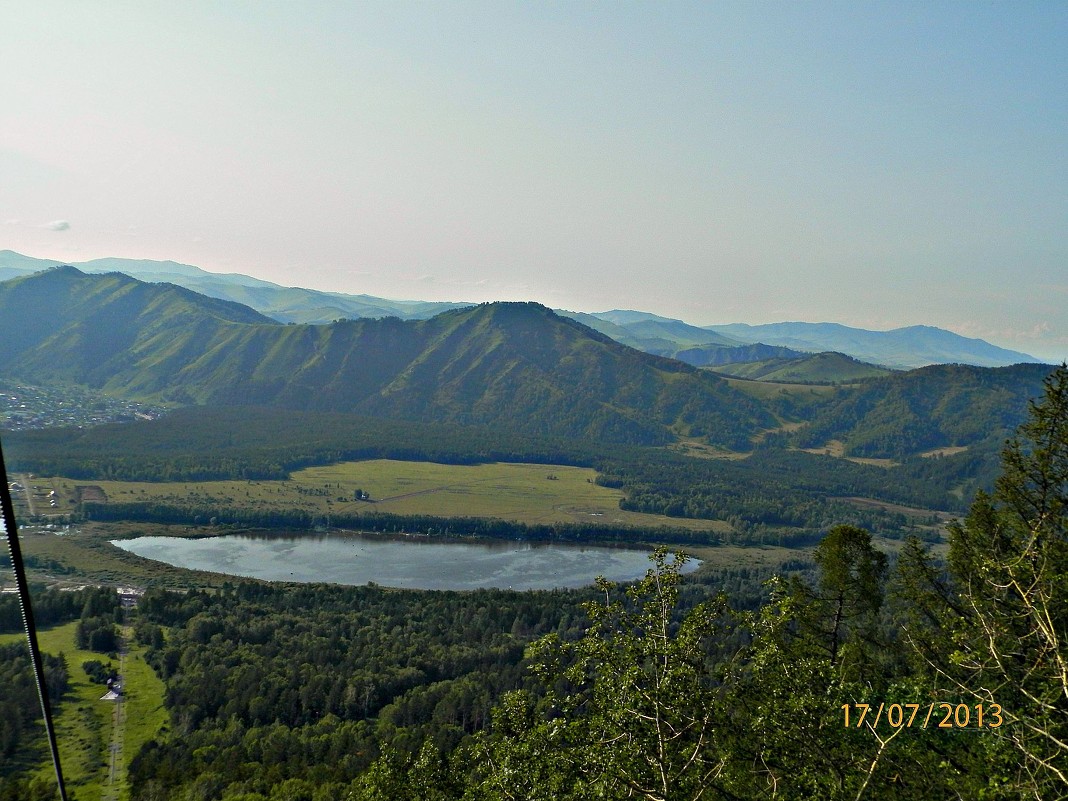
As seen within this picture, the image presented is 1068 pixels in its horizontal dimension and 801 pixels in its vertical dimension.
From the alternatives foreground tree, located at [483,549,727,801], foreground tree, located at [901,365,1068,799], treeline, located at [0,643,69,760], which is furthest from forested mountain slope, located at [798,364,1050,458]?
treeline, located at [0,643,69,760]

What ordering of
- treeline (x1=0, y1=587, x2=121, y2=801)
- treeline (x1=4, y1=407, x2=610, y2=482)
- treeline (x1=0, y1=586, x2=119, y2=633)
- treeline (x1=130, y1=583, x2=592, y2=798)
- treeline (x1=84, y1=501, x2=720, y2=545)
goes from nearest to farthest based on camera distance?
treeline (x1=0, y1=587, x2=121, y2=801) < treeline (x1=130, y1=583, x2=592, y2=798) < treeline (x1=0, y1=586, x2=119, y2=633) < treeline (x1=84, y1=501, x2=720, y2=545) < treeline (x1=4, y1=407, x2=610, y2=482)

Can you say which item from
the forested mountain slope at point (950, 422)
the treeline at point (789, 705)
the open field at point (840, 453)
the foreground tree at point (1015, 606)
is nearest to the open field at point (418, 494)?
the treeline at point (789, 705)

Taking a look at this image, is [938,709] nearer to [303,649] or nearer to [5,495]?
[5,495]

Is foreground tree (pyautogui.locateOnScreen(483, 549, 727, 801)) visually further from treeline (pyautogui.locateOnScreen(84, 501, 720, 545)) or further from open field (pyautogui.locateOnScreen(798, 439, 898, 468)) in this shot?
open field (pyautogui.locateOnScreen(798, 439, 898, 468))

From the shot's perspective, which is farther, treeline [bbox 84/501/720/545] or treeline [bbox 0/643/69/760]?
treeline [bbox 84/501/720/545]

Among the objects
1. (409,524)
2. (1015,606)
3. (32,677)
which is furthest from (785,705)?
(409,524)

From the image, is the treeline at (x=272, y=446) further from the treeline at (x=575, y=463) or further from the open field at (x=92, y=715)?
the open field at (x=92, y=715)
